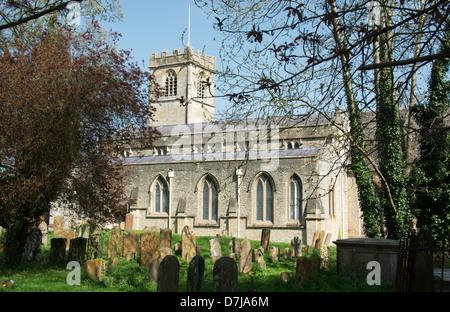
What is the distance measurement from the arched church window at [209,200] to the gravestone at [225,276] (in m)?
18.1

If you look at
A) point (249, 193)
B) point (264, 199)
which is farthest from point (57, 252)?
point (264, 199)

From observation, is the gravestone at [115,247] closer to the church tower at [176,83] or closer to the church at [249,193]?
the church at [249,193]

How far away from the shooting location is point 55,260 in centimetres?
1180

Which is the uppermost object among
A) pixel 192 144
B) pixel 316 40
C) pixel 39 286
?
pixel 192 144

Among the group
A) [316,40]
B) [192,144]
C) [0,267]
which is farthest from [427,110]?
[192,144]

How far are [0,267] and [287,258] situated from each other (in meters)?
8.18

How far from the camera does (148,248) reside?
1158cm

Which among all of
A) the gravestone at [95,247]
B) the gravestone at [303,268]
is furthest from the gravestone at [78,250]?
the gravestone at [303,268]

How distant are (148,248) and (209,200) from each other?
12.8m

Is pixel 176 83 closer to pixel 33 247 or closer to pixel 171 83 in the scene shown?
pixel 171 83

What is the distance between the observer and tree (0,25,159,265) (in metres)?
9.55

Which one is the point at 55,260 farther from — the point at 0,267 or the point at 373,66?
the point at 373,66

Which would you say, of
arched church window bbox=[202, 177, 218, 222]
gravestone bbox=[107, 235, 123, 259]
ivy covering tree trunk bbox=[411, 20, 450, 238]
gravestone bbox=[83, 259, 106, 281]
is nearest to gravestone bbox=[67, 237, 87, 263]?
gravestone bbox=[107, 235, 123, 259]
